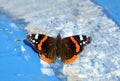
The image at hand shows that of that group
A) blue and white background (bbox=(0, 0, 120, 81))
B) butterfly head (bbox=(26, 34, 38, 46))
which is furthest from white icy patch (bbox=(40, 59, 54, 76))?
butterfly head (bbox=(26, 34, 38, 46))

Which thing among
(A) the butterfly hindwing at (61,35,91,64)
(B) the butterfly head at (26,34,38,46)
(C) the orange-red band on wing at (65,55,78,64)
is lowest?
(C) the orange-red band on wing at (65,55,78,64)

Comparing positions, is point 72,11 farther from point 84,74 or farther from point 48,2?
point 84,74

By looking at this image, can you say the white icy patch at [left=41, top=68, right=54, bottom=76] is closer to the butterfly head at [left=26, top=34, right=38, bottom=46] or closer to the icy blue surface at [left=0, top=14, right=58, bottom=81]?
the icy blue surface at [left=0, top=14, right=58, bottom=81]

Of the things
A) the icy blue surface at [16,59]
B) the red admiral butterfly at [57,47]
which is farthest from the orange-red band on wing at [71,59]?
the icy blue surface at [16,59]

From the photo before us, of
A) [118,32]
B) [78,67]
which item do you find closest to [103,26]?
[118,32]

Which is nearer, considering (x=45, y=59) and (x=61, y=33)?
(x=45, y=59)

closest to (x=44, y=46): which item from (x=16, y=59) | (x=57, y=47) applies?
(x=57, y=47)

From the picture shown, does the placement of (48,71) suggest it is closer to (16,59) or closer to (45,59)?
(45,59)
